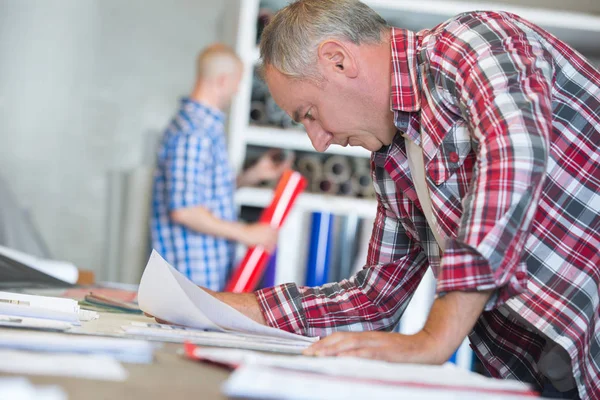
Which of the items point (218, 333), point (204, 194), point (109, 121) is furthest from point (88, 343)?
point (109, 121)

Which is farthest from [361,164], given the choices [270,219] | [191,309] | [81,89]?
[191,309]

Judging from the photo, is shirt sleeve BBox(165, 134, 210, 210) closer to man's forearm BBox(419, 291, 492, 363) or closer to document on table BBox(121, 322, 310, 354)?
document on table BBox(121, 322, 310, 354)

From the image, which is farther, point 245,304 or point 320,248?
point 320,248

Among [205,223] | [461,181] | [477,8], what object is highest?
[477,8]

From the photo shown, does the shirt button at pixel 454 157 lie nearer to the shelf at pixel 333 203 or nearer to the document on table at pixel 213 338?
the document on table at pixel 213 338

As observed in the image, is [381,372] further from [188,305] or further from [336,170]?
[336,170]

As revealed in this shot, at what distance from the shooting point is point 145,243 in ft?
11.9

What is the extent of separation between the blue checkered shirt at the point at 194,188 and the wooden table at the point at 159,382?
201 cm

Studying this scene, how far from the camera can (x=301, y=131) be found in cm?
316

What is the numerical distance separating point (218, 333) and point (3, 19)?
3148 millimetres

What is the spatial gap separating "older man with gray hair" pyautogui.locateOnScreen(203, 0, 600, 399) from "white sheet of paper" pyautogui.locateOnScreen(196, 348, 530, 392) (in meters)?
0.10

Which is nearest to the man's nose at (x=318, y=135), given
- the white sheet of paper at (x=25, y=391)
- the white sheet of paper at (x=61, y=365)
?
the white sheet of paper at (x=61, y=365)

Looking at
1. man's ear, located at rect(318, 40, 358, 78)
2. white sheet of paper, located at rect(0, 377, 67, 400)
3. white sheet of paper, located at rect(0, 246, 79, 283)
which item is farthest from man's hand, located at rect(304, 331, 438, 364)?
white sheet of paper, located at rect(0, 246, 79, 283)

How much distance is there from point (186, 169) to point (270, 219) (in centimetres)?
38
